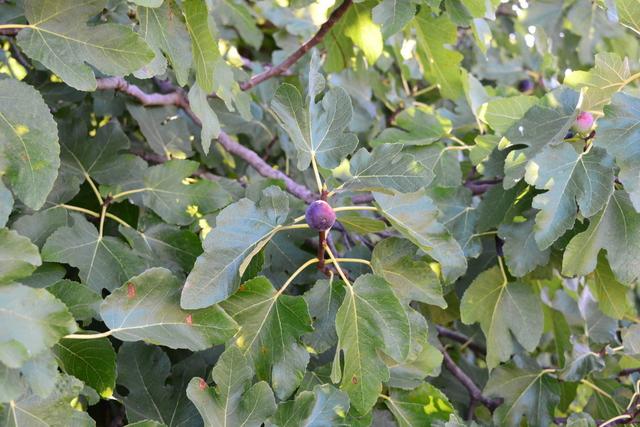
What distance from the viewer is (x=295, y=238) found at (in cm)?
139

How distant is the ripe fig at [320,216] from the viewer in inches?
42.8

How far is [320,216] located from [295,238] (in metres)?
0.31

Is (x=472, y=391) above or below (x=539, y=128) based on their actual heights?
below

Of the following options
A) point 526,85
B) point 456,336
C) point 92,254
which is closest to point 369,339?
point 92,254

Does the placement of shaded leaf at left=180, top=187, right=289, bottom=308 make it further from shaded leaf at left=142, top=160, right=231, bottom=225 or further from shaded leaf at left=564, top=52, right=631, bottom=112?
shaded leaf at left=564, top=52, right=631, bottom=112

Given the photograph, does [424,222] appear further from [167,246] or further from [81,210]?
[81,210]

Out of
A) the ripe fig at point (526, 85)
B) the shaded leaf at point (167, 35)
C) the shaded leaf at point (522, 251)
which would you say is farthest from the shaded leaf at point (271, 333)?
the ripe fig at point (526, 85)

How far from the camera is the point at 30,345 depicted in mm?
817

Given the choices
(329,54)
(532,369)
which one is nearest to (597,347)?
(532,369)

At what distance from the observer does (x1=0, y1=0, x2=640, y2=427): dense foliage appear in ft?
3.34

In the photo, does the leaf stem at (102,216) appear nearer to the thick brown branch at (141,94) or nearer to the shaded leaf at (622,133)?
the thick brown branch at (141,94)

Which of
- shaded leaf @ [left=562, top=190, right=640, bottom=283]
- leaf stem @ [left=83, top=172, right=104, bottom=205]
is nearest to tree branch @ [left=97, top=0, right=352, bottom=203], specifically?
leaf stem @ [left=83, top=172, right=104, bottom=205]

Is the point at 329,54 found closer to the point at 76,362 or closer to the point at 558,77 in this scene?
the point at 558,77

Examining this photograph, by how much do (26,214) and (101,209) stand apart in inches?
5.8
